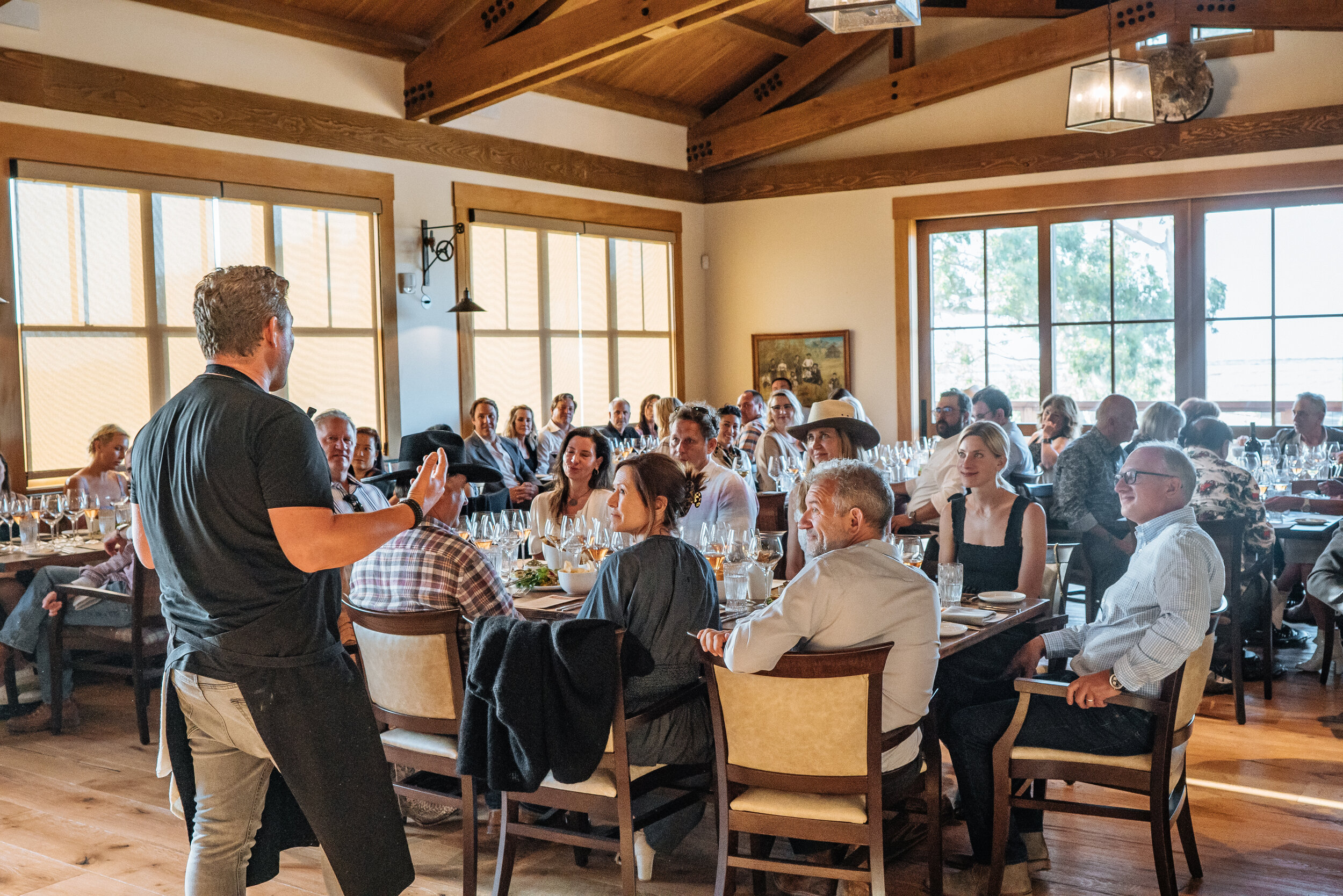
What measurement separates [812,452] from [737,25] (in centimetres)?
632

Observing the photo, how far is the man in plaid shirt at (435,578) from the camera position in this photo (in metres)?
3.41

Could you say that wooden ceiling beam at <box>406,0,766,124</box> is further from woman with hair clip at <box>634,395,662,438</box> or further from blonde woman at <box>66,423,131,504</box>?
blonde woman at <box>66,423,131,504</box>

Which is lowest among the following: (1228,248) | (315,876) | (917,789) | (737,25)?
(315,876)

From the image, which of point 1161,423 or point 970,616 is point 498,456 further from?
point 970,616

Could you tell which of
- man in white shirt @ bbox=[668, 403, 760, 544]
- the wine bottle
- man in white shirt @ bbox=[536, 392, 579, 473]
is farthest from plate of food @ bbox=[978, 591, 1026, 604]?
man in white shirt @ bbox=[536, 392, 579, 473]

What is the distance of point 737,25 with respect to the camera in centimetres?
1059

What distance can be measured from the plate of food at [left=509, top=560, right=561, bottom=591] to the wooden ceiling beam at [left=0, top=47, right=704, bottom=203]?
4846mm

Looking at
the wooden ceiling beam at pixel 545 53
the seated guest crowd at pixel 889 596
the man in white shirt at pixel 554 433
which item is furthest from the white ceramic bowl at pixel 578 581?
the man in white shirt at pixel 554 433

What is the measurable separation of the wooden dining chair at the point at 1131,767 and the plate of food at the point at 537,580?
1.77 m

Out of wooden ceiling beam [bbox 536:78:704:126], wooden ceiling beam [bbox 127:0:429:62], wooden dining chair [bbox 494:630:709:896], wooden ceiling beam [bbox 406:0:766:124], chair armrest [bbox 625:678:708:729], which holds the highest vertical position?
wooden ceiling beam [bbox 536:78:704:126]

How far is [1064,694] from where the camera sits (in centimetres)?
314

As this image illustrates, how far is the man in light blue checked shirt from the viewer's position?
10.2ft

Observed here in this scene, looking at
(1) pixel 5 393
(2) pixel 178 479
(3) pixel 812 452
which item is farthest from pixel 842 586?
(1) pixel 5 393

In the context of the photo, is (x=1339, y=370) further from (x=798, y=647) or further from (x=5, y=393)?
(x=5, y=393)
